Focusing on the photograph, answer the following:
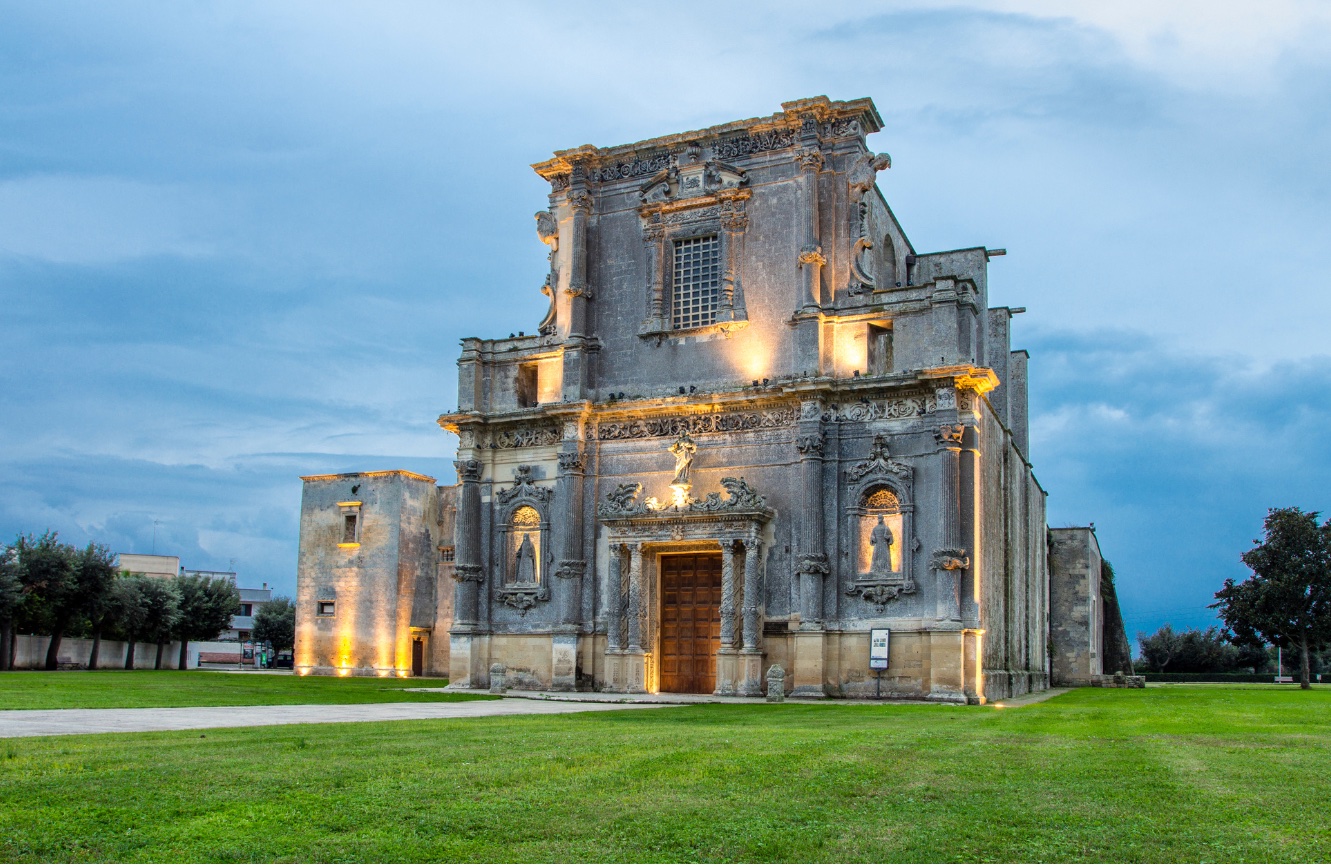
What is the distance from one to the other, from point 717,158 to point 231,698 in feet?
65.0

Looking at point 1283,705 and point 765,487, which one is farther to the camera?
point 765,487

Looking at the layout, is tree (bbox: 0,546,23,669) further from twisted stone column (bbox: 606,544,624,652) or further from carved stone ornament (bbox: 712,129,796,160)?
carved stone ornament (bbox: 712,129,796,160)

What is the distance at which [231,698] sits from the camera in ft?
77.4

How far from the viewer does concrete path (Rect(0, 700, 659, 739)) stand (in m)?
14.4

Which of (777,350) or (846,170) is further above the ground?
(846,170)

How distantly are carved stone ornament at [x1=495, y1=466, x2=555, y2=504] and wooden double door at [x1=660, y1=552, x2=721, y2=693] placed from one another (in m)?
4.05

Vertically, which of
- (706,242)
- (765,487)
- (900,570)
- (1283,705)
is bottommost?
(1283,705)

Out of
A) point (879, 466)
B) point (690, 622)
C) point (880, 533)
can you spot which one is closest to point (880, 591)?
point (880, 533)

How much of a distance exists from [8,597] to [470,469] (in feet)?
61.0

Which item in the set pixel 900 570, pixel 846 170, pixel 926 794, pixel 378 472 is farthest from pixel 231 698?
pixel 378 472

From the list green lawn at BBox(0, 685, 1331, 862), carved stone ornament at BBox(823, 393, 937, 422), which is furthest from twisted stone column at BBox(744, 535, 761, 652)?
green lawn at BBox(0, 685, 1331, 862)

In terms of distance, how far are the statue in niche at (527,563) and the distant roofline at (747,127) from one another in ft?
37.6

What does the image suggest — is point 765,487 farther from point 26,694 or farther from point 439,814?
point 439,814

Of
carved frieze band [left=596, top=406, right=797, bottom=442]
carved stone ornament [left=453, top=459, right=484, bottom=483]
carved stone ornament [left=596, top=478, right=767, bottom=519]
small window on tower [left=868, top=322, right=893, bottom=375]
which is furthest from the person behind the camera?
carved stone ornament [left=453, top=459, right=484, bottom=483]
